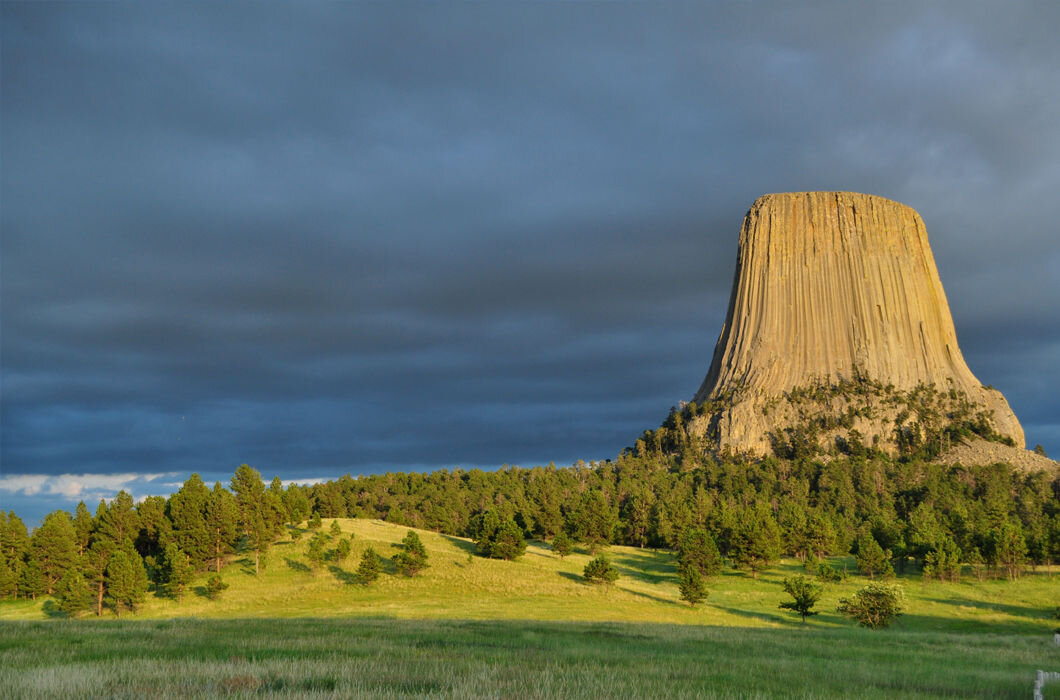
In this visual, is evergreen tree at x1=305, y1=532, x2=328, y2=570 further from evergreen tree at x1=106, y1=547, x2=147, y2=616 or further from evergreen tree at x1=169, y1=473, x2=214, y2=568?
evergreen tree at x1=106, y1=547, x2=147, y2=616

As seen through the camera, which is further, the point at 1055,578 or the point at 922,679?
the point at 1055,578

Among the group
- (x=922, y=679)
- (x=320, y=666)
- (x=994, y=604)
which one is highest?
(x=320, y=666)

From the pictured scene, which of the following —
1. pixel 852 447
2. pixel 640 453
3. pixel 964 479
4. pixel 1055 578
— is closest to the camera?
pixel 1055 578

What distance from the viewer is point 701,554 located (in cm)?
8650

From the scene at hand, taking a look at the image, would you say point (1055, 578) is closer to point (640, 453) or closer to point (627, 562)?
point (627, 562)

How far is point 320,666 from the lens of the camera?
12.1 m

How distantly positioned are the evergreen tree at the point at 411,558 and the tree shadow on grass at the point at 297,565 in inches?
413

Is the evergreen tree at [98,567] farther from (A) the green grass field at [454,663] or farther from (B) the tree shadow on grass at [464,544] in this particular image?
(A) the green grass field at [454,663]

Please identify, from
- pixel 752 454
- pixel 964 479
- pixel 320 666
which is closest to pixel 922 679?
pixel 320 666

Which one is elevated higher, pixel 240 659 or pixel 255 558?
pixel 240 659

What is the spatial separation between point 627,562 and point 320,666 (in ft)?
308

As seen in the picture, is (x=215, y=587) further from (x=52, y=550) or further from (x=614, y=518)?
(x=614, y=518)

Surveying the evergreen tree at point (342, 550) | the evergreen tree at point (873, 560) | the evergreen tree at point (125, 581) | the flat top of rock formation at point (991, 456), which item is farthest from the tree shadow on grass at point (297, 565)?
the flat top of rock formation at point (991, 456)

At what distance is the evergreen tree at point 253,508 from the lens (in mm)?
85331
